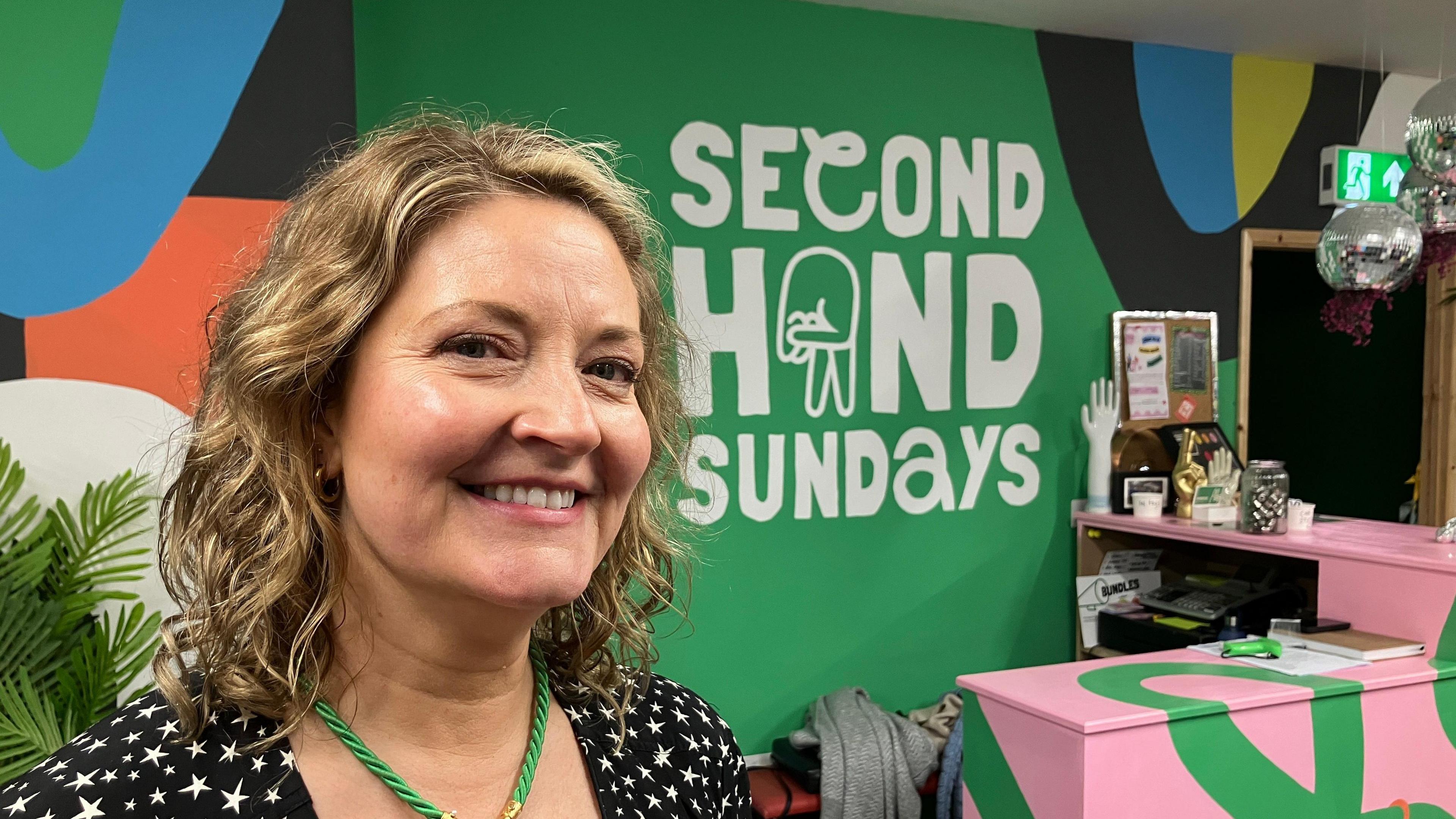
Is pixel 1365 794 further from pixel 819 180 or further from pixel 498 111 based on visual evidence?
pixel 498 111

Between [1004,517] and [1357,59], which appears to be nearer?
[1004,517]

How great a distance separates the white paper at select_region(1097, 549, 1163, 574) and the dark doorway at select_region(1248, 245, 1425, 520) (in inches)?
92.6

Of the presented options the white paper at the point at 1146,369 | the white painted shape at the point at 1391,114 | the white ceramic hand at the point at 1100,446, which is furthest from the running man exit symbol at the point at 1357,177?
the white ceramic hand at the point at 1100,446

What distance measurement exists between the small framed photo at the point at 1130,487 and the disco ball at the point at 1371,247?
3.89ft

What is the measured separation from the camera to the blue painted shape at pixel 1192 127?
4.39m

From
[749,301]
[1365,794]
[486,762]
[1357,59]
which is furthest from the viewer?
[1357,59]

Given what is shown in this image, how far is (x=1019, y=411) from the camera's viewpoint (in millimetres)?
4195

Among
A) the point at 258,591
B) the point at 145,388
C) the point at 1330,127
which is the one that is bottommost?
the point at 258,591

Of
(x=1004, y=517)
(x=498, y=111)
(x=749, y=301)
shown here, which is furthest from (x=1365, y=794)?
(x=498, y=111)

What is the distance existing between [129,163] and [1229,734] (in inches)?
103

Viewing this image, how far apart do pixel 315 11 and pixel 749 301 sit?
169 cm

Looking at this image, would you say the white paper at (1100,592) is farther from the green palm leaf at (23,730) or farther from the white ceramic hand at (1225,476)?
the green palm leaf at (23,730)

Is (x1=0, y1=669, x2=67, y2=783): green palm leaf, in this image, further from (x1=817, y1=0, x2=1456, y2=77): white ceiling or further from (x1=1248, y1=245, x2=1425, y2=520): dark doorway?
(x1=1248, y1=245, x2=1425, y2=520): dark doorway

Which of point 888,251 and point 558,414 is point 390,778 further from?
point 888,251
